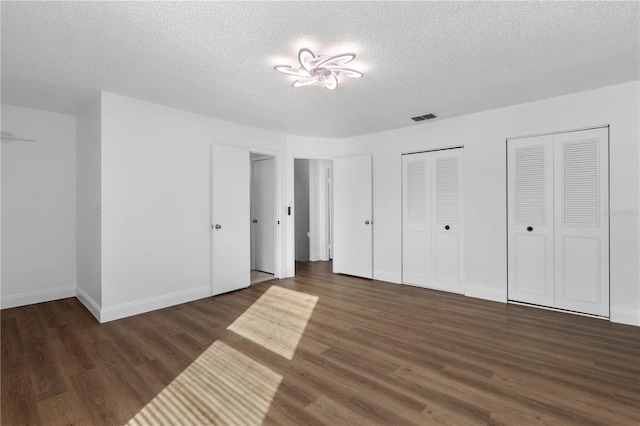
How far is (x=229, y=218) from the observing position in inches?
175

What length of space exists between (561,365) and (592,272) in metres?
1.63

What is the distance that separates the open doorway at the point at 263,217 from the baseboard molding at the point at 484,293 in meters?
3.16

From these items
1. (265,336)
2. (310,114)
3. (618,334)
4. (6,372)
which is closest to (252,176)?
(310,114)

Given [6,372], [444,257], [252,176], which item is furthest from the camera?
[252,176]

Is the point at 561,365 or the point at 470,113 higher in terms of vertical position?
the point at 470,113

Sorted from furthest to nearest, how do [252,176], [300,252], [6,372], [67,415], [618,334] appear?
[300,252] < [252,176] < [618,334] < [6,372] < [67,415]

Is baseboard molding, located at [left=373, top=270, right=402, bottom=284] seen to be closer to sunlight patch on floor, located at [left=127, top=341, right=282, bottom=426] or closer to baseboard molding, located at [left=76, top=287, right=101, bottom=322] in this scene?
sunlight patch on floor, located at [left=127, top=341, right=282, bottom=426]

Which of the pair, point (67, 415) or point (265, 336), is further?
point (265, 336)

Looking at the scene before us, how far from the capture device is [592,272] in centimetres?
337

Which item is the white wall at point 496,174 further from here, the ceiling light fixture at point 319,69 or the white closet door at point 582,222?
the ceiling light fixture at point 319,69

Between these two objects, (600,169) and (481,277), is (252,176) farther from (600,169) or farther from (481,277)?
(600,169)

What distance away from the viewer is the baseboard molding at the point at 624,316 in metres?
3.13

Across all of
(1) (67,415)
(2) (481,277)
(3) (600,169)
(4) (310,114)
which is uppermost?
(4) (310,114)

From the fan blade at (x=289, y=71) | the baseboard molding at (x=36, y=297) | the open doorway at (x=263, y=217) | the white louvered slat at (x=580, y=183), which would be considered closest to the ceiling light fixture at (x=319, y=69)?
the fan blade at (x=289, y=71)
